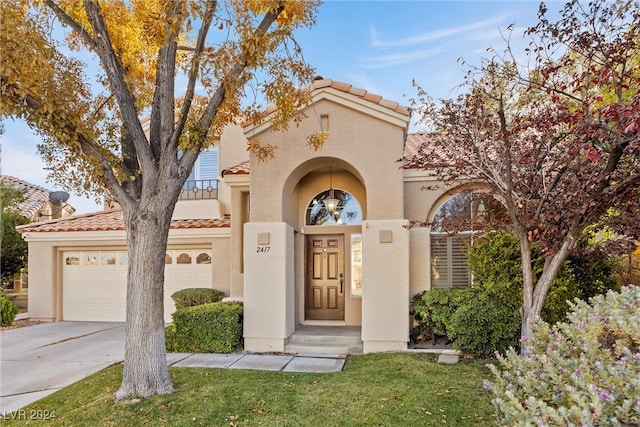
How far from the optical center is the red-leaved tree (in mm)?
5309

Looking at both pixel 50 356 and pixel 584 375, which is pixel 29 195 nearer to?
pixel 50 356

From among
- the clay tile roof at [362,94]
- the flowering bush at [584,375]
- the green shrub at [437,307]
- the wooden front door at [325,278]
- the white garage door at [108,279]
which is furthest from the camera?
the white garage door at [108,279]

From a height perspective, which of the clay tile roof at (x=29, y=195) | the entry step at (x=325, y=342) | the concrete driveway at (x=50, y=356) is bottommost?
the concrete driveway at (x=50, y=356)

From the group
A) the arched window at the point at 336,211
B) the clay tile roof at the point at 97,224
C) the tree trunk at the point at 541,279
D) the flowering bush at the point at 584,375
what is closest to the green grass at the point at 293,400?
the tree trunk at the point at 541,279

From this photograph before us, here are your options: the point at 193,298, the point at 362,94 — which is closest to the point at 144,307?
the point at 193,298

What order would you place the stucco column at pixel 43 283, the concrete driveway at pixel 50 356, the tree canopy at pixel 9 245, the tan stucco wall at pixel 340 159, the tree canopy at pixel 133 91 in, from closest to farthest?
the tree canopy at pixel 133 91 < the concrete driveway at pixel 50 356 < the tan stucco wall at pixel 340 159 < the stucco column at pixel 43 283 < the tree canopy at pixel 9 245

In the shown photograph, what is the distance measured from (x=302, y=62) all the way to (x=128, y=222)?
4361 millimetres

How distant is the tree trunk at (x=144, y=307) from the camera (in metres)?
6.30

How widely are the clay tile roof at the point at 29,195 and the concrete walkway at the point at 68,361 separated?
12.1 meters

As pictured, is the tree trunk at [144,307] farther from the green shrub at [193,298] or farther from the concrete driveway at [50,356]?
the green shrub at [193,298]

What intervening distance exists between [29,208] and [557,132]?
81.5 ft

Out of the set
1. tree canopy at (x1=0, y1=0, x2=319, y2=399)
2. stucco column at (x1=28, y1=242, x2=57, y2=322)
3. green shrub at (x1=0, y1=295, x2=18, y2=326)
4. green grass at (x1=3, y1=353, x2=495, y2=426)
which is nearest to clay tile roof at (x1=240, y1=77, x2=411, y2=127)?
tree canopy at (x1=0, y1=0, x2=319, y2=399)

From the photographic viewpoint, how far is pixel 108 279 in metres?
14.1

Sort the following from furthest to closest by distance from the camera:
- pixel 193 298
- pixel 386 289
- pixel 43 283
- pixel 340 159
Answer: pixel 43 283, pixel 193 298, pixel 340 159, pixel 386 289
